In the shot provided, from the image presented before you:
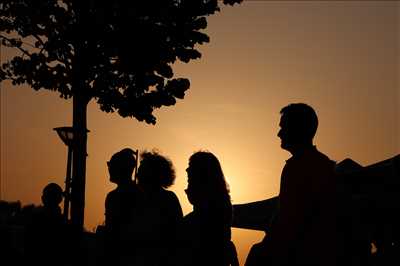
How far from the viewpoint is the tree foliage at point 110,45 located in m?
15.6

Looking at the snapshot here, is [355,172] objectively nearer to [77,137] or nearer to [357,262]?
[357,262]

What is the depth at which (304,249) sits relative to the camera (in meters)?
3.79

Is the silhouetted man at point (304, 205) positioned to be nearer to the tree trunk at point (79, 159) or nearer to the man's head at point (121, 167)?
the man's head at point (121, 167)

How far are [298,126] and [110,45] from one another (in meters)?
12.3

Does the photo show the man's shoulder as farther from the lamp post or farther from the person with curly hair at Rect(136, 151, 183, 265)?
the lamp post

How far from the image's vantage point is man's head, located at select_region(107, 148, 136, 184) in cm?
538

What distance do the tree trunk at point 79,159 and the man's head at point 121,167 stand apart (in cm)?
928

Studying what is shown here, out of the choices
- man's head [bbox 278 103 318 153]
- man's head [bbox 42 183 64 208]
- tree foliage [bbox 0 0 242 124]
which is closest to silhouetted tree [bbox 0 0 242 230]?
tree foliage [bbox 0 0 242 124]

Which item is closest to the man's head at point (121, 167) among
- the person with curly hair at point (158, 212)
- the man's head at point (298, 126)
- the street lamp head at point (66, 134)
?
the person with curly hair at point (158, 212)

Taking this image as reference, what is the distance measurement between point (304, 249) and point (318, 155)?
0.63 meters

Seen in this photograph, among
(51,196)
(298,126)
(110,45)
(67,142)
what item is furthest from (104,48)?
(298,126)

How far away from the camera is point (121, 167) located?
538cm

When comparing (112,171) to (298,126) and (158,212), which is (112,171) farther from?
(298,126)

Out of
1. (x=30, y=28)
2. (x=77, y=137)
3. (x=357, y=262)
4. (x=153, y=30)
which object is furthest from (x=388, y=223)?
(x=30, y=28)
